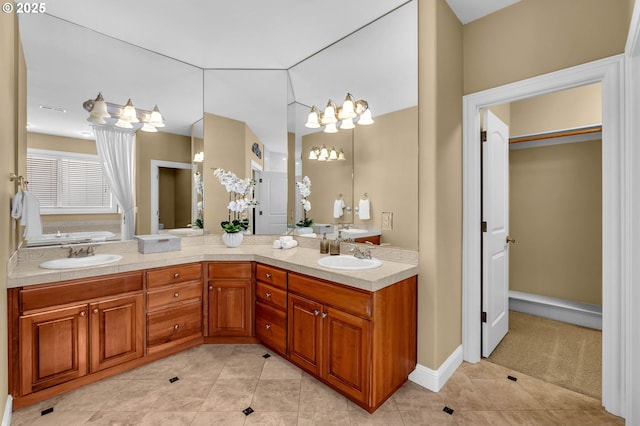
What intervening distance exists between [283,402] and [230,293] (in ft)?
3.33

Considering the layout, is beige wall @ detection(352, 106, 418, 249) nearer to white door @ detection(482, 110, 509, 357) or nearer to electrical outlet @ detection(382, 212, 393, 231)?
electrical outlet @ detection(382, 212, 393, 231)

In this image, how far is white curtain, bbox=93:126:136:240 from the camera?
2.48m

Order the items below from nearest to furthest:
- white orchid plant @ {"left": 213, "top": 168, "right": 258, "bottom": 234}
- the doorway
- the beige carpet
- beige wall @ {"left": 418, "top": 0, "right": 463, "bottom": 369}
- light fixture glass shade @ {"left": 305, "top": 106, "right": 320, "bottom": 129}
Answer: the doorway
beige wall @ {"left": 418, "top": 0, "right": 463, "bottom": 369}
the beige carpet
light fixture glass shade @ {"left": 305, "top": 106, "right": 320, "bottom": 129}
white orchid plant @ {"left": 213, "top": 168, "right": 258, "bottom": 234}

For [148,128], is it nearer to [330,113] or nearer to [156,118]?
[156,118]

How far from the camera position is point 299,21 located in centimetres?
236

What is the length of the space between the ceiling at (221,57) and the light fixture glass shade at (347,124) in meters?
0.22

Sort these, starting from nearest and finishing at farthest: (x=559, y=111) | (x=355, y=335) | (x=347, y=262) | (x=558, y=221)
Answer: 1. (x=355, y=335)
2. (x=347, y=262)
3. (x=559, y=111)
4. (x=558, y=221)

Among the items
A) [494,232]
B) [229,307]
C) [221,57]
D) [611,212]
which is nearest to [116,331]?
[229,307]

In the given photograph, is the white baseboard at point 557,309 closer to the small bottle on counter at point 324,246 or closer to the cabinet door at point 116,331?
the small bottle on counter at point 324,246

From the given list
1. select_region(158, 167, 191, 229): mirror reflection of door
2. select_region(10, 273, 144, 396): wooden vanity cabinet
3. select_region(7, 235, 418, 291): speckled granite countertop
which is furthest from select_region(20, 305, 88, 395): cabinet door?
select_region(158, 167, 191, 229): mirror reflection of door

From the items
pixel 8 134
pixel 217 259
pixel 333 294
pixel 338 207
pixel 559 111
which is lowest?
pixel 333 294

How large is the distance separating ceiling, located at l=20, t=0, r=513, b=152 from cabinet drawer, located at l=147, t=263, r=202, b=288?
131 centimetres

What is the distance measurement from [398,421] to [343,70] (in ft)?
8.73

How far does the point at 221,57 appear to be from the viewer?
2895 millimetres
